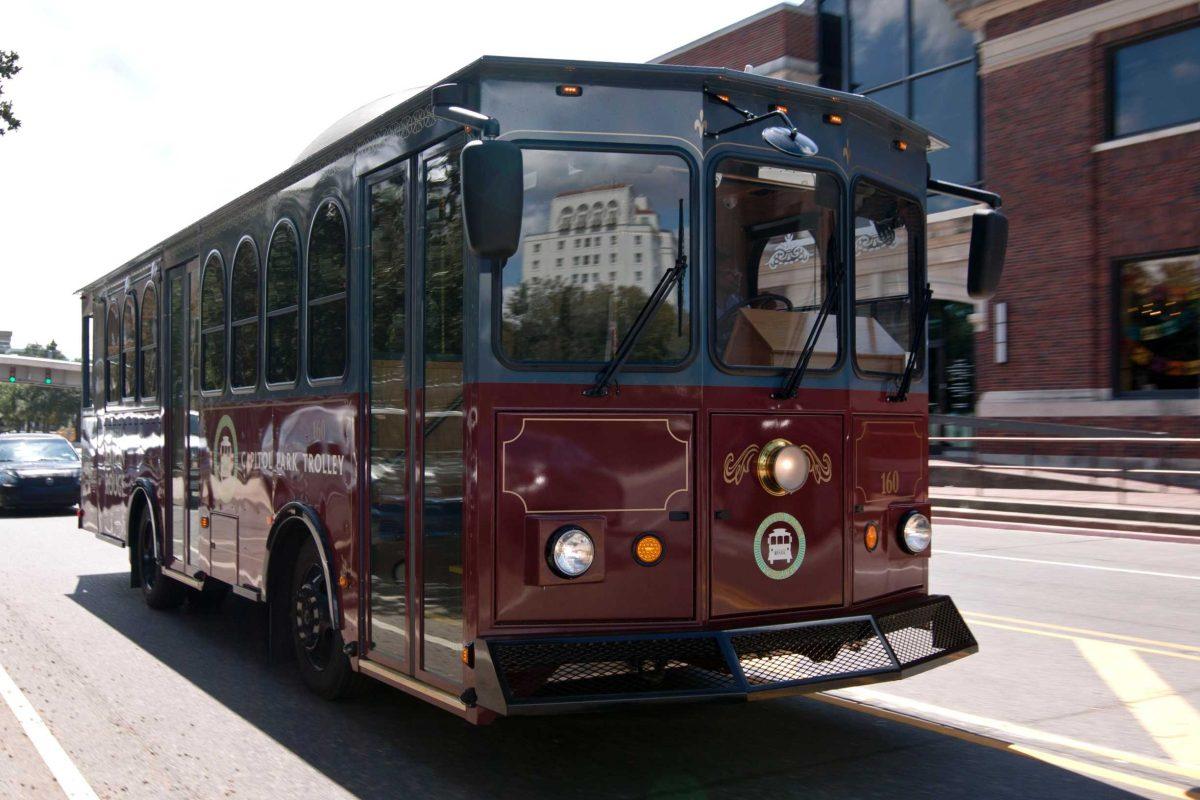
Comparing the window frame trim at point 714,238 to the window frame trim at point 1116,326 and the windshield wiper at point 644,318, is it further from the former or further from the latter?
the window frame trim at point 1116,326

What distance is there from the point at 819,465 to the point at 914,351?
0.97 m

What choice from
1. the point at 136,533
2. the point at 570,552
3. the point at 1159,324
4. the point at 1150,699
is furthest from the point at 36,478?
the point at 1159,324

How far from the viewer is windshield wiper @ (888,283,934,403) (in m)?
5.73

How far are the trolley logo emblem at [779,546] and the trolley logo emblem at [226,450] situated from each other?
3900mm

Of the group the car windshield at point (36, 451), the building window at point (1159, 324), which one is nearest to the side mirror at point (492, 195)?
the building window at point (1159, 324)

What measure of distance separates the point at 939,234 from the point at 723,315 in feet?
55.8

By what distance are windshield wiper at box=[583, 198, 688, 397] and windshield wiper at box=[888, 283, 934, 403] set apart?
140cm

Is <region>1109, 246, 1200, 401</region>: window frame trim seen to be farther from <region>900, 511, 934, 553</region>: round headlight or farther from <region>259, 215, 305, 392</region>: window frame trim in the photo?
<region>259, 215, 305, 392</region>: window frame trim

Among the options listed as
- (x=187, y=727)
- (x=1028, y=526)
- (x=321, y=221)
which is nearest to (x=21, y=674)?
(x=187, y=727)

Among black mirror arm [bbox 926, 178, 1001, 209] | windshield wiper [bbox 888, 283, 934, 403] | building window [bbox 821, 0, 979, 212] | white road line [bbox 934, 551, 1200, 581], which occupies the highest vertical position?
building window [bbox 821, 0, 979, 212]

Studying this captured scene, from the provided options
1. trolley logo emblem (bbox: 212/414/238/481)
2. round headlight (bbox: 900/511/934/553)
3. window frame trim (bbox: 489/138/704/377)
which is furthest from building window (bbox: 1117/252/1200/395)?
window frame trim (bbox: 489/138/704/377)

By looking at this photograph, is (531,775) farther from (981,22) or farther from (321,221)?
(981,22)

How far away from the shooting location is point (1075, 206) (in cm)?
2095

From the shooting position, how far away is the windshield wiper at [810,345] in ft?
16.8
